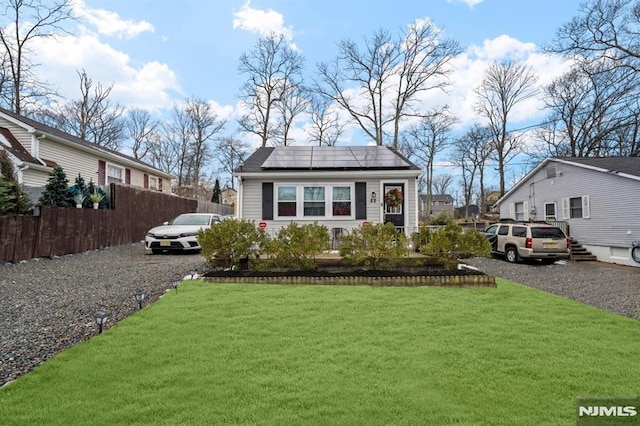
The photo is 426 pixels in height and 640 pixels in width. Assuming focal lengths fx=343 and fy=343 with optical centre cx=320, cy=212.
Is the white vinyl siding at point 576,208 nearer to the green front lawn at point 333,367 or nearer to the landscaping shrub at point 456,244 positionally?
the landscaping shrub at point 456,244

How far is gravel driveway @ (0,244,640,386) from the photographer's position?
12.4ft

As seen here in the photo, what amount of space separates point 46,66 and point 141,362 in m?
23.8

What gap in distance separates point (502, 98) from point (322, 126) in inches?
584

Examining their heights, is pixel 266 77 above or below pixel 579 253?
above

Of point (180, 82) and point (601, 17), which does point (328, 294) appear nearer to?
point (180, 82)

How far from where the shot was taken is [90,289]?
19.8ft

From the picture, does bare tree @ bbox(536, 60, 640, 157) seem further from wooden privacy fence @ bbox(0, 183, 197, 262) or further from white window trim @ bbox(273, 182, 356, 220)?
wooden privacy fence @ bbox(0, 183, 197, 262)

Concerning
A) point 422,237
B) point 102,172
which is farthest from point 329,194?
point 102,172

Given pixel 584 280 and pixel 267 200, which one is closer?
pixel 584 280

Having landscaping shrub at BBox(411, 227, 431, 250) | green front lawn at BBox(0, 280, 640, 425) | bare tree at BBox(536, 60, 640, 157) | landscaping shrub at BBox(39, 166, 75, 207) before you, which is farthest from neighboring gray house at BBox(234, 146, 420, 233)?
bare tree at BBox(536, 60, 640, 157)

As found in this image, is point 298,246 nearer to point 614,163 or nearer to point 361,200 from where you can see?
point 361,200

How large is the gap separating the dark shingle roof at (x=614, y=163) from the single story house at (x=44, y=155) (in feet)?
68.8

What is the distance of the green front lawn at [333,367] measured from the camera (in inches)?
90.9

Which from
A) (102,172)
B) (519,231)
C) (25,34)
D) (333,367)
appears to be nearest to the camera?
(333,367)
